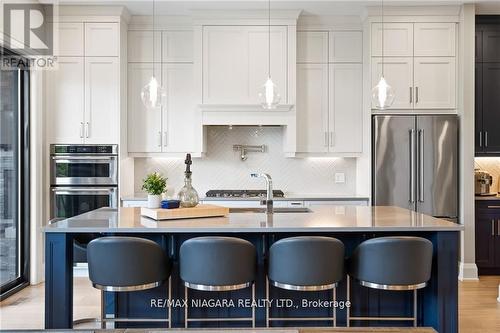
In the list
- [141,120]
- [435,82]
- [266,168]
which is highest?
[435,82]

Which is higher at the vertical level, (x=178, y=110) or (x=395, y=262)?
(x=178, y=110)

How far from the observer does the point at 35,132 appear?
178 inches

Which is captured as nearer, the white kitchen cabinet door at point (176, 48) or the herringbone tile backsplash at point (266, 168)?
the white kitchen cabinet door at point (176, 48)

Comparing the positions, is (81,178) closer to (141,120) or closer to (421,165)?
(141,120)

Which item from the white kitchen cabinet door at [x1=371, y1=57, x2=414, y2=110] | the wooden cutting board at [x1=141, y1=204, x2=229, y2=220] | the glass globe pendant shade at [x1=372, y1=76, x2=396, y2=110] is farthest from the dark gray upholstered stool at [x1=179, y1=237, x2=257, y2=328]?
the white kitchen cabinet door at [x1=371, y1=57, x2=414, y2=110]

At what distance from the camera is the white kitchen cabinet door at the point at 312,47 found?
5102mm

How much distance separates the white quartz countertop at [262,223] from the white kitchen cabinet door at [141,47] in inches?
97.3

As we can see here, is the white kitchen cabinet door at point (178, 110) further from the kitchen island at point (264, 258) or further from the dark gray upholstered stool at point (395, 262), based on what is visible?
the dark gray upholstered stool at point (395, 262)

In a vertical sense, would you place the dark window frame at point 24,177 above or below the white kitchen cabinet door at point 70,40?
below

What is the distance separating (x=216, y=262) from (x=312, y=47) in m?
3.40

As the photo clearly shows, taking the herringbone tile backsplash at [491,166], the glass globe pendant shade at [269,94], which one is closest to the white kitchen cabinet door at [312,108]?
the glass globe pendant shade at [269,94]

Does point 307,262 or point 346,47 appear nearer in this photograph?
point 307,262

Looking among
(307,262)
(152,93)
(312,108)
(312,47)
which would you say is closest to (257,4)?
(312,47)

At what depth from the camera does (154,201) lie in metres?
3.02
